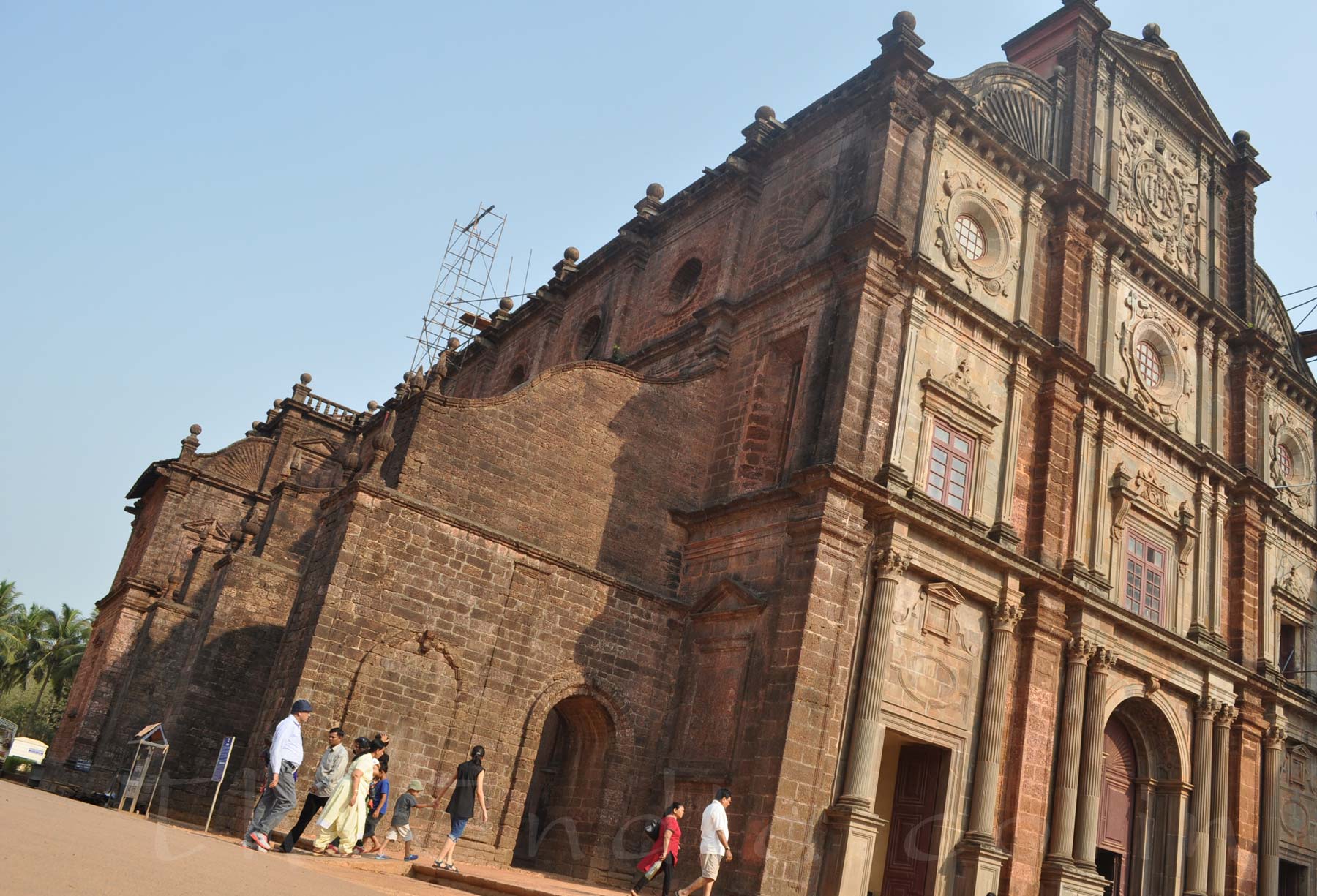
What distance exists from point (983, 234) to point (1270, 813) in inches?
487

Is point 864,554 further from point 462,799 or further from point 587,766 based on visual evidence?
point 462,799

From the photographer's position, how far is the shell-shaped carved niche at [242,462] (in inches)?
1331

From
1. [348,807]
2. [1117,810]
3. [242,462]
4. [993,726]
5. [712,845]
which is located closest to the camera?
[348,807]

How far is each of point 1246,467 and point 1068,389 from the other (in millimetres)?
6289

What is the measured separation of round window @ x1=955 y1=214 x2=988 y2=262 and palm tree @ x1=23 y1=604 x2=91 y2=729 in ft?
170

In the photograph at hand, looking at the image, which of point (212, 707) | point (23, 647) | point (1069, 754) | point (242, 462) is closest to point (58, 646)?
point (23, 647)

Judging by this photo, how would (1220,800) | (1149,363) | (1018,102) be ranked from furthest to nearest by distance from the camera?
(1149,363) < (1018,102) < (1220,800)

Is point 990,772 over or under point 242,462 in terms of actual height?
under

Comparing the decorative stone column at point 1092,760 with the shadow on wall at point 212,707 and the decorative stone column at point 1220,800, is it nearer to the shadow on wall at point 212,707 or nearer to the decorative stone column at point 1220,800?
the decorative stone column at point 1220,800

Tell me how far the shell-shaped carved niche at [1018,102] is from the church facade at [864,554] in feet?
0.27

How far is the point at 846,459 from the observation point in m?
16.8

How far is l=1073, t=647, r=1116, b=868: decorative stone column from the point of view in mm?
17922

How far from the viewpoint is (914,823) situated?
17.2 m

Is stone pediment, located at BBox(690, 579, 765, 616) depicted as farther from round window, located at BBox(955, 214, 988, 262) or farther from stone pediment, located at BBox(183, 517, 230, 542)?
stone pediment, located at BBox(183, 517, 230, 542)
